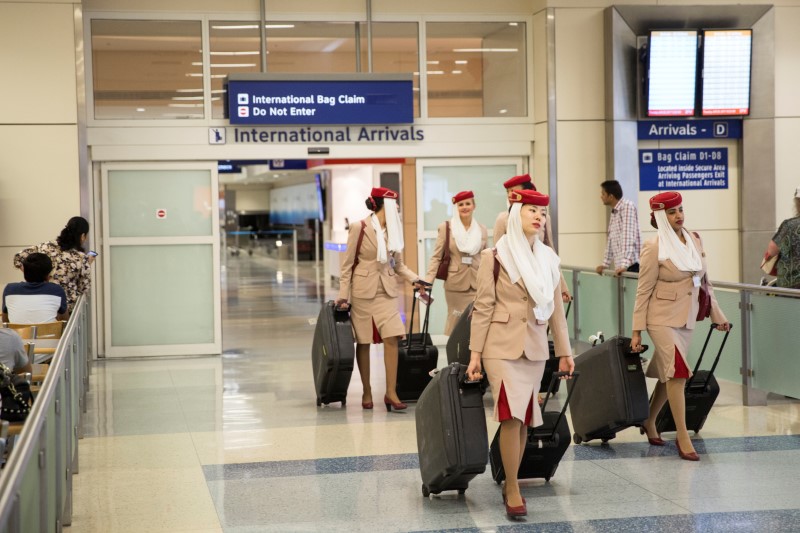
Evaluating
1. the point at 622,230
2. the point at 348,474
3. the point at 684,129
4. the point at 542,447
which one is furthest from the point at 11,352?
the point at 684,129

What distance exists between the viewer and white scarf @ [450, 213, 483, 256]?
28.7 ft

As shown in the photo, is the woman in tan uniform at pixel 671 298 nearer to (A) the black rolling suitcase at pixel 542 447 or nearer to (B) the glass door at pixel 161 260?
(A) the black rolling suitcase at pixel 542 447

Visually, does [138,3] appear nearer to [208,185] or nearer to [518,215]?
[208,185]

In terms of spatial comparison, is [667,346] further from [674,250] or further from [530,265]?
[530,265]

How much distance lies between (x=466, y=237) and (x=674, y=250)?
2446mm

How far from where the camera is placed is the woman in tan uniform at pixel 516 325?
5.38m

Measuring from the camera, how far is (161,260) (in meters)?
12.2

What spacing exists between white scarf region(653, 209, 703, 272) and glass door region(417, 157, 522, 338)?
625 cm

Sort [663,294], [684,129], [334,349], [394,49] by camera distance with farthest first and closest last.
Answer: [394,49] → [684,129] → [334,349] → [663,294]

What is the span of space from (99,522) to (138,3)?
25.6 feet

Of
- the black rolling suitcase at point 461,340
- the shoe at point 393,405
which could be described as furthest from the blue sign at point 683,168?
the shoe at point 393,405

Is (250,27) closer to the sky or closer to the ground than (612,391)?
closer to the sky

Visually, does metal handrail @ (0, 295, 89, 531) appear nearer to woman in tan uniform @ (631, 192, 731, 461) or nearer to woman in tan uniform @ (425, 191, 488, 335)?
woman in tan uniform @ (631, 192, 731, 461)

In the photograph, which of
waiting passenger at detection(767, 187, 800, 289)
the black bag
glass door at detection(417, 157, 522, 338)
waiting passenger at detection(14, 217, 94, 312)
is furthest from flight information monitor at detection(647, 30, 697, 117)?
the black bag
